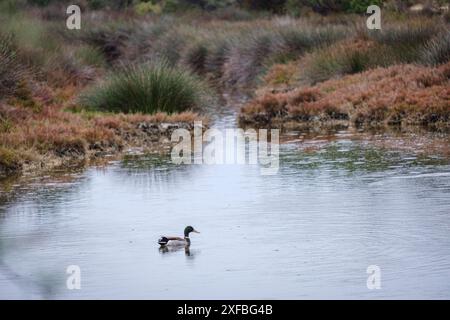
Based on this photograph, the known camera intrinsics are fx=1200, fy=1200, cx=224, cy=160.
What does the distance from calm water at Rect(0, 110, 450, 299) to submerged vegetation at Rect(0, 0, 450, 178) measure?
3.24 meters

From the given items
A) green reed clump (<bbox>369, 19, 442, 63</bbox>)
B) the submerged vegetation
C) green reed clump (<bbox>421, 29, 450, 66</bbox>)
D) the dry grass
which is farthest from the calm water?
green reed clump (<bbox>369, 19, 442, 63</bbox>)

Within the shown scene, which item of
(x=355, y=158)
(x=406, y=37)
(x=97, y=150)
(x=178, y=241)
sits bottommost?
(x=178, y=241)

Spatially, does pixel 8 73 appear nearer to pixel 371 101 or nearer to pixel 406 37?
pixel 371 101

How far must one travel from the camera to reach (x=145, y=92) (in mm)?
26469

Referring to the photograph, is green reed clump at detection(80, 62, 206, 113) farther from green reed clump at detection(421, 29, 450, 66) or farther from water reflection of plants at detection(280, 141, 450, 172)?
green reed clump at detection(421, 29, 450, 66)

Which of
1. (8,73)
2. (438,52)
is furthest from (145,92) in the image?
(438,52)

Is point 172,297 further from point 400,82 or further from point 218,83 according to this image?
point 218,83

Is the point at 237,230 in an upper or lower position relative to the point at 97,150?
lower

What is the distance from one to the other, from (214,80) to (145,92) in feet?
40.8

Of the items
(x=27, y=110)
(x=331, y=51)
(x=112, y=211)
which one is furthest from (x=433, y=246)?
(x=331, y=51)

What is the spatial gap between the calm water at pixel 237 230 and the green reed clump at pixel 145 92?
5.94 metres

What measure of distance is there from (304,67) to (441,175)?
566 inches

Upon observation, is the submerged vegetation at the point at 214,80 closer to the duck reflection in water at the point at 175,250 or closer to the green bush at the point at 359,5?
the green bush at the point at 359,5

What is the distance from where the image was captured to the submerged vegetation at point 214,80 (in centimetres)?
2334
